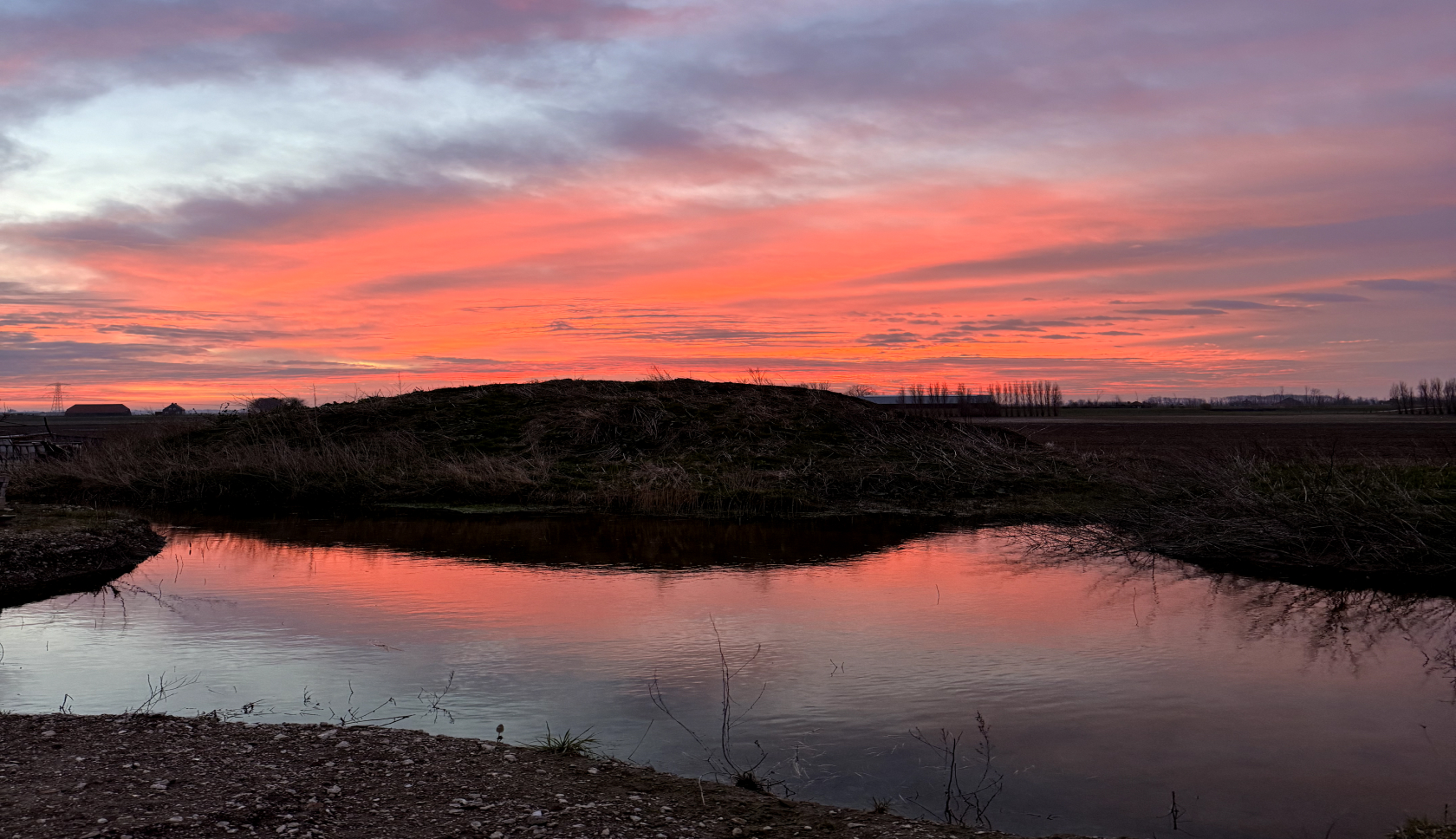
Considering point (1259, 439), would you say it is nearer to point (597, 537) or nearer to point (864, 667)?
point (597, 537)

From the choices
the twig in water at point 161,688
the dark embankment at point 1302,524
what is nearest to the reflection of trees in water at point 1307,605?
the dark embankment at point 1302,524

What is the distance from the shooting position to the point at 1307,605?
51.3 ft

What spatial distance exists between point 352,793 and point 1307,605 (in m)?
14.5

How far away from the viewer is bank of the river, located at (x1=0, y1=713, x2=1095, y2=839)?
21.4 feet

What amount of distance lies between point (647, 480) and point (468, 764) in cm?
2155

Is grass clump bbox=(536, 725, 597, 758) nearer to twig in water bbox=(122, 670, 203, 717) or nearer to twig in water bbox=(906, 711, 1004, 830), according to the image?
twig in water bbox=(906, 711, 1004, 830)

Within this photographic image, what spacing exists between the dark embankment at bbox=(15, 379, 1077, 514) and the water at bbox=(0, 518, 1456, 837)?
8927 mm

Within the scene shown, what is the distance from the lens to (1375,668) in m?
12.0

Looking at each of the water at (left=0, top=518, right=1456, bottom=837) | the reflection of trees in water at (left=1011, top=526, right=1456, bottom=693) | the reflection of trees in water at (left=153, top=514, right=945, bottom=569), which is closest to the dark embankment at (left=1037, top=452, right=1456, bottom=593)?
the reflection of trees in water at (left=1011, top=526, right=1456, bottom=693)

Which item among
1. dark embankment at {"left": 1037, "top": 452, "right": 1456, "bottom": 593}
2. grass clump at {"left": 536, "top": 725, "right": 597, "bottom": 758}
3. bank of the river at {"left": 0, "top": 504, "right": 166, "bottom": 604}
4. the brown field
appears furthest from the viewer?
the brown field

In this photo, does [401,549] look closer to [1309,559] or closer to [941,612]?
[941,612]

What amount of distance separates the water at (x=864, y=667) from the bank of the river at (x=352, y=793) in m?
0.93

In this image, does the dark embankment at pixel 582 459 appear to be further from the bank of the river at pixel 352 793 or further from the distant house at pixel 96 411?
the distant house at pixel 96 411

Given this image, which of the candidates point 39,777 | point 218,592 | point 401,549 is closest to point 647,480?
point 401,549
